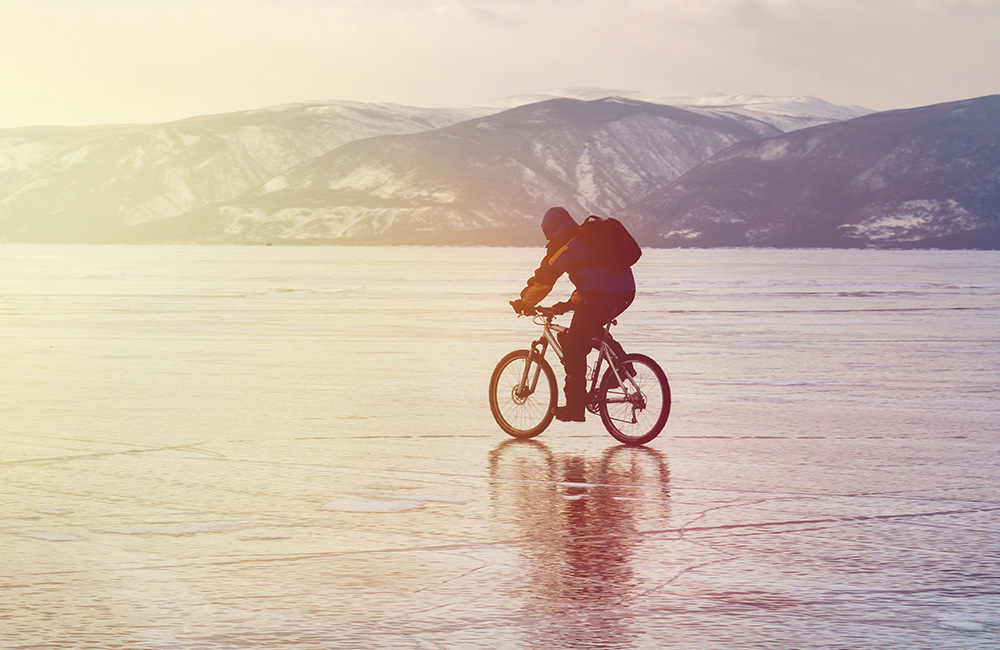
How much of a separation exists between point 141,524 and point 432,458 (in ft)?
10.3

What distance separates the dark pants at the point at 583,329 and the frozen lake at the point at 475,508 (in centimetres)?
60

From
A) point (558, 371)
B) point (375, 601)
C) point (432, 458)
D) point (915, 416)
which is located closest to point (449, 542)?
point (375, 601)

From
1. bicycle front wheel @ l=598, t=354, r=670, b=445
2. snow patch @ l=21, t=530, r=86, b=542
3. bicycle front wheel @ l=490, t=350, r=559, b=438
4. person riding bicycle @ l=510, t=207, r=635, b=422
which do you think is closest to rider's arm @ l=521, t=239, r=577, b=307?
person riding bicycle @ l=510, t=207, r=635, b=422

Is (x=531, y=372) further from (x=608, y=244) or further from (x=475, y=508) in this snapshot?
(x=475, y=508)

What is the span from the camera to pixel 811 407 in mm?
13945

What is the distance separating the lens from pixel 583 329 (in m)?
11.4

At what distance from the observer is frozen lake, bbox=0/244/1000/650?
5723mm

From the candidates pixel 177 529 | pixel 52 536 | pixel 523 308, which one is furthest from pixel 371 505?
pixel 523 308

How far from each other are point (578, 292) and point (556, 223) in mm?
633

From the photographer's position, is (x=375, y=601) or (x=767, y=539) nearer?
(x=375, y=601)

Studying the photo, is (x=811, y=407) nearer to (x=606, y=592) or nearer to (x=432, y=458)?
(x=432, y=458)

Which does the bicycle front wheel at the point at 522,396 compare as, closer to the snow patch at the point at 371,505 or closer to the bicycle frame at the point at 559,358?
the bicycle frame at the point at 559,358

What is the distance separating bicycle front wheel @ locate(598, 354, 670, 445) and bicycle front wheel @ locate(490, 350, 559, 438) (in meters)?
0.54

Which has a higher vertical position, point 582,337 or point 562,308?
point 562,308
